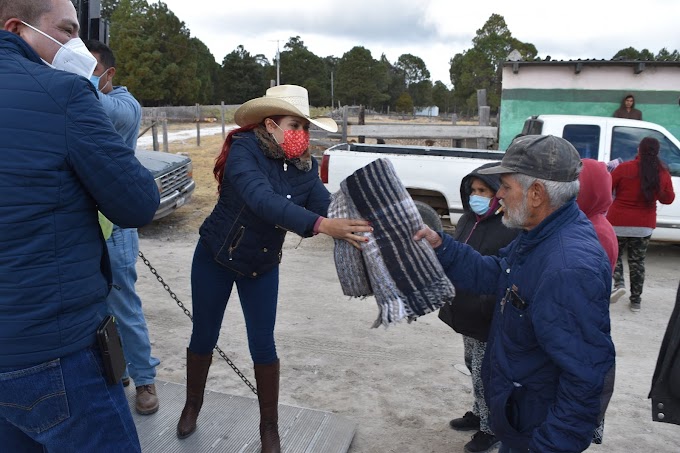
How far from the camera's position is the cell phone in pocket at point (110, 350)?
189cm

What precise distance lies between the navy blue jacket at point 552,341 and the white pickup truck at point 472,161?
5422 millimetres

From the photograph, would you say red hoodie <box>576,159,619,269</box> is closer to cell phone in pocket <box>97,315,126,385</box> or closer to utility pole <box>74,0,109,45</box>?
cell phone in pocket <box>97,315,126,385</box>

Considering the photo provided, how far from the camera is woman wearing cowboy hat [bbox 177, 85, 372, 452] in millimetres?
3025

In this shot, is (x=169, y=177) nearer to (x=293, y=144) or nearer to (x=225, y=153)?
(x=225, y=153)

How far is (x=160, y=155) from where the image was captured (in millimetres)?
9852

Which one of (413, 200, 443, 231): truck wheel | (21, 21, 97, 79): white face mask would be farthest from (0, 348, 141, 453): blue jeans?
(413, 200, 443, 231): truck wheel

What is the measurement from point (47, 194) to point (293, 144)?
152cm

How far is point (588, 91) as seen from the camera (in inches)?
532

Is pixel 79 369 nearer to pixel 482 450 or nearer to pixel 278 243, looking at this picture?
pixel 278 243

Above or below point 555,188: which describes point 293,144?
above

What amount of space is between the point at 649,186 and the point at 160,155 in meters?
7.18

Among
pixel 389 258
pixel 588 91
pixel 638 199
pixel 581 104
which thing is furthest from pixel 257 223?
pixel 588 91

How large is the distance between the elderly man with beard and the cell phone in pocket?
117 cm

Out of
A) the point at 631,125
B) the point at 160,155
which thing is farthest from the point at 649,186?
the point at 160,155
